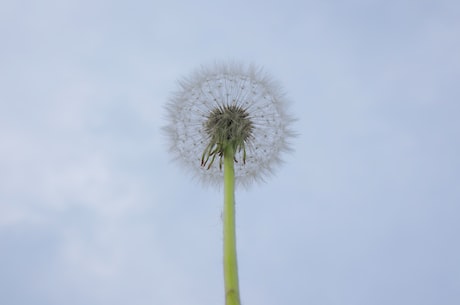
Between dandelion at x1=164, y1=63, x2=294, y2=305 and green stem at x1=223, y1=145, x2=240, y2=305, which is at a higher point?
dandelion at x1=164, y1=63, x2=294, y2=305

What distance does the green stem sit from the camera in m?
6.08

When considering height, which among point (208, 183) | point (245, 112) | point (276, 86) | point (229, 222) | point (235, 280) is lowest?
point (235, 280)

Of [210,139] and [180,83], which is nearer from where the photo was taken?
[210,139]

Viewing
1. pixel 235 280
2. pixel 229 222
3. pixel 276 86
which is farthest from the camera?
pixel 276 86

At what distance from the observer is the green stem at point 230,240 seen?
20.0 feet

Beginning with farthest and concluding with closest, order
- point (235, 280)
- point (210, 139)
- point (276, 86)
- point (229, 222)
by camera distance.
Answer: point (276, 86) → point (210, 139) → point (229, 222) → point (235, 280)

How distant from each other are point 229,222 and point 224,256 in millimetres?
508

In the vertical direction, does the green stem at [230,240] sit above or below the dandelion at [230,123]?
below

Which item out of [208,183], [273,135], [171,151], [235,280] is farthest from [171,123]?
[235,280]

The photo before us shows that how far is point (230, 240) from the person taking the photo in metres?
6.72

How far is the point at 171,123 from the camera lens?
8805 millimetres

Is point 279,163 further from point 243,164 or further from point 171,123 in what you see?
point 171,123

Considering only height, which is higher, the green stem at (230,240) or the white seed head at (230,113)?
the white seed head at (230,113)

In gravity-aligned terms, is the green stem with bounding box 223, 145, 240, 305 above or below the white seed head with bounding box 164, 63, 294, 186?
below
